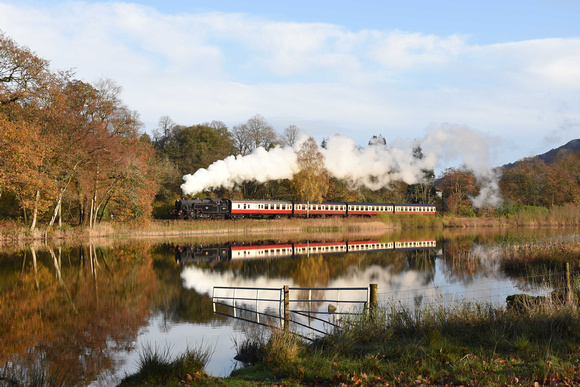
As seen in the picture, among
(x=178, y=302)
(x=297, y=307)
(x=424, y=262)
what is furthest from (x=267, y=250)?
(x=297, y=307)

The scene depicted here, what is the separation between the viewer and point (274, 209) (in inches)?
1917

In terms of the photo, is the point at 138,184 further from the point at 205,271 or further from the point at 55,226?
the point at 205,271

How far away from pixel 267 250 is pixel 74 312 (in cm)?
1691

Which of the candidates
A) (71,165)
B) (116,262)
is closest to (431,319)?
(116,262)

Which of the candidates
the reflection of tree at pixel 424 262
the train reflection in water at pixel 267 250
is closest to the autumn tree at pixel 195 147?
the train reflection in water at pixel 267 250

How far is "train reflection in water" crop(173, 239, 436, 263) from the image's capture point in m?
25.8

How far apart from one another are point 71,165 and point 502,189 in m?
56.2

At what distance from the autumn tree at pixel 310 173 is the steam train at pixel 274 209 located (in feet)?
4.31

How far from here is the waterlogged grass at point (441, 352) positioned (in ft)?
20.6

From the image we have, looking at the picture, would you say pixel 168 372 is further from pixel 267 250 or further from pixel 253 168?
pixel 253 168

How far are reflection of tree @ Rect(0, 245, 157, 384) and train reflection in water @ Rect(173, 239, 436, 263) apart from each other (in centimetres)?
406

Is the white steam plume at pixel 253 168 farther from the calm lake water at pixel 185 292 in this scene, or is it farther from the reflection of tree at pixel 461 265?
the reflection of tree at pixel 461 265

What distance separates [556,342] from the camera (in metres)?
7.56

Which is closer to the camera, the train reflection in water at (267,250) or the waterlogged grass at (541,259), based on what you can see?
the waterlogged grass at (541,259)
